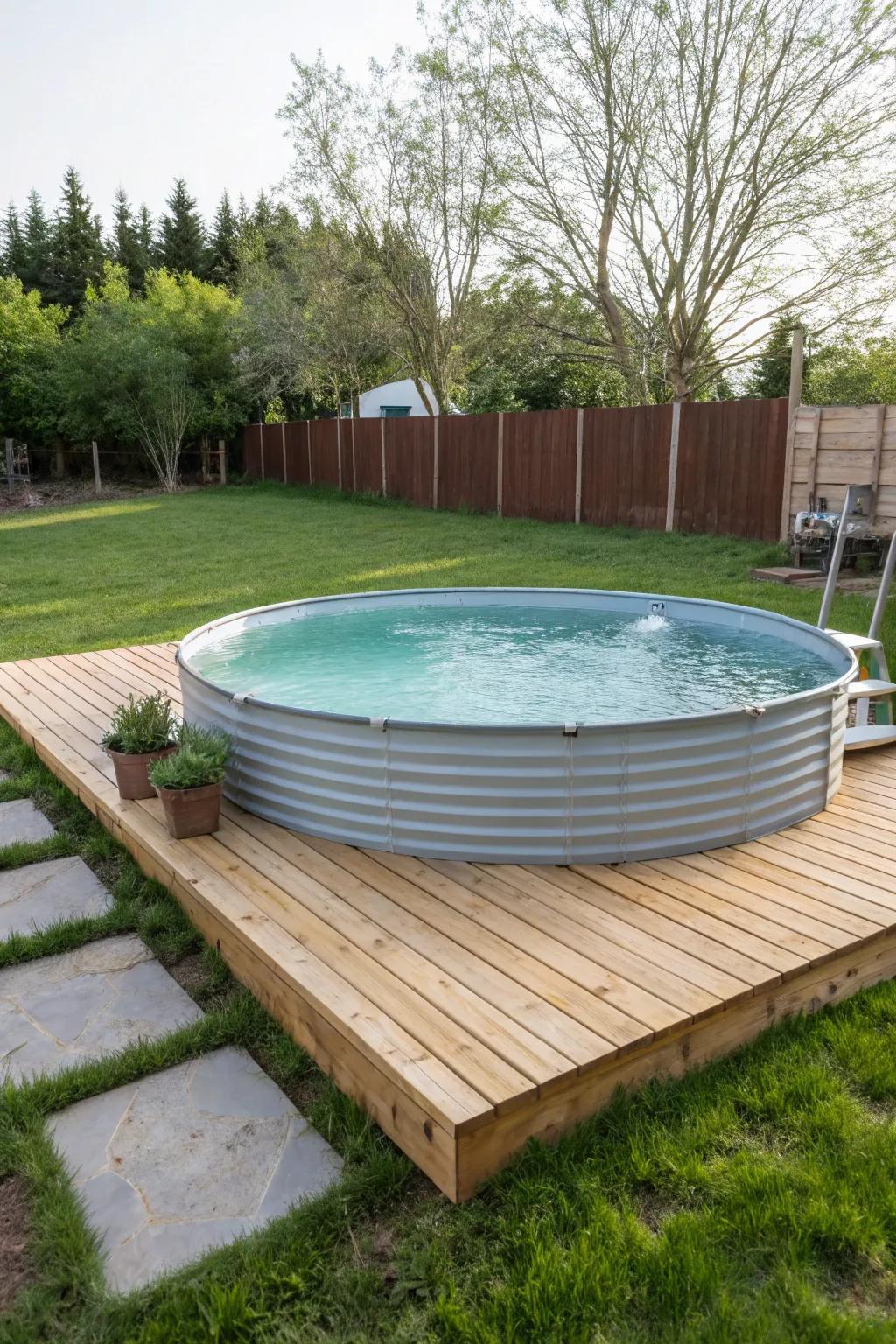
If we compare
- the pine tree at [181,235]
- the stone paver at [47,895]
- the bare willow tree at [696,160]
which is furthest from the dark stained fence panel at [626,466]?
the pine tree at [181,235]

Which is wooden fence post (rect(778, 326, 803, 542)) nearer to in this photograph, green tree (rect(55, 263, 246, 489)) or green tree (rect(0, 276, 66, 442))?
green tree (rect(55, 263, 246, 489))

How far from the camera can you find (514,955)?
2283 millimetres

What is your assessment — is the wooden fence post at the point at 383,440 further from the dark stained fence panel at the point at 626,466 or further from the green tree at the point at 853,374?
the green tree at the point at 853,374

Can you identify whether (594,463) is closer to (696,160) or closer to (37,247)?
(696,160)

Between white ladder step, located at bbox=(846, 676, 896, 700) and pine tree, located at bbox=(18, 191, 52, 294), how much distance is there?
3632 cm

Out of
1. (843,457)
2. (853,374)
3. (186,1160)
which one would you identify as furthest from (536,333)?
(186,1160)

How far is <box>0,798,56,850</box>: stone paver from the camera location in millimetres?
3453

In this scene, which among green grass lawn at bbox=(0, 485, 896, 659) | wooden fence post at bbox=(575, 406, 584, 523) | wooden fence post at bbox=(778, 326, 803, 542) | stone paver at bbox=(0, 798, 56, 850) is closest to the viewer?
stone paver at bbox=(0, 798, 56, 850)

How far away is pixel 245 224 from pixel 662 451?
29.7m

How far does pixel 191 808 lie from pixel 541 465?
31.9 ft

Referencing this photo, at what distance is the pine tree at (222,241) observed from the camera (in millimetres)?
35031

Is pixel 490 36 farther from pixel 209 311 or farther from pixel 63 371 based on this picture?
pixel 63 371

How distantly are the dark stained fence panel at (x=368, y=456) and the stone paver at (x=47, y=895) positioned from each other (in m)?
12.5

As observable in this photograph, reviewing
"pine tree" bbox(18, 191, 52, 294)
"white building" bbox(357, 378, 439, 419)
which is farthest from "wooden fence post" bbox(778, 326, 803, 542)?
"pine tree" bbox(18, 191, 52, 294)
